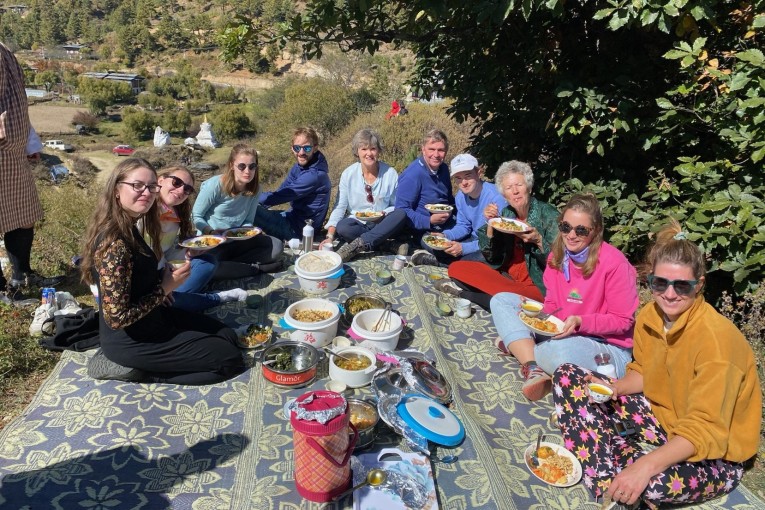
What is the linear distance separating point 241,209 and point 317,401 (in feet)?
10.3

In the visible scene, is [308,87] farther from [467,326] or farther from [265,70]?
[265,70]

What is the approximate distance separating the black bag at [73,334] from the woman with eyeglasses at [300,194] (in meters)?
2.15

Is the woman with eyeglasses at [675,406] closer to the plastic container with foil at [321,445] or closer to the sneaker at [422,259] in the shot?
the plastic container with foil at [321,445]

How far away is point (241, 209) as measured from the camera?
4.80 meters

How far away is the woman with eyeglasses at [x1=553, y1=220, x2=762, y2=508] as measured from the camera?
6.81 feet

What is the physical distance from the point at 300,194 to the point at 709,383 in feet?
14.2

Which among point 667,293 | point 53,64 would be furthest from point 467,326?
point 53,64

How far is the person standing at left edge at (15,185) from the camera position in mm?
3809

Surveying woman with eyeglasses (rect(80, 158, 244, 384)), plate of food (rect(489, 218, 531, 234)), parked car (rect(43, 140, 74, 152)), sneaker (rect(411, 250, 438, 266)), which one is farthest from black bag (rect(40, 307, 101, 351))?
parked car (rect(43, 140, 74, 152))

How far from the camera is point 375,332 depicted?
3363mm

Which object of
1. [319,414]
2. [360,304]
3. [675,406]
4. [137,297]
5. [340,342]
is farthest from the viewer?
[360,304]

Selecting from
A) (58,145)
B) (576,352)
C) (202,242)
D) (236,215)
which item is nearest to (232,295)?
(202,242)

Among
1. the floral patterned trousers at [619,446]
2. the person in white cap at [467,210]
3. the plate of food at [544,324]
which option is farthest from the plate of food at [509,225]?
the floral patterned trousers at [619,446]

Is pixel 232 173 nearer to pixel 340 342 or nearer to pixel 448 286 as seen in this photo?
pixel 340 342
